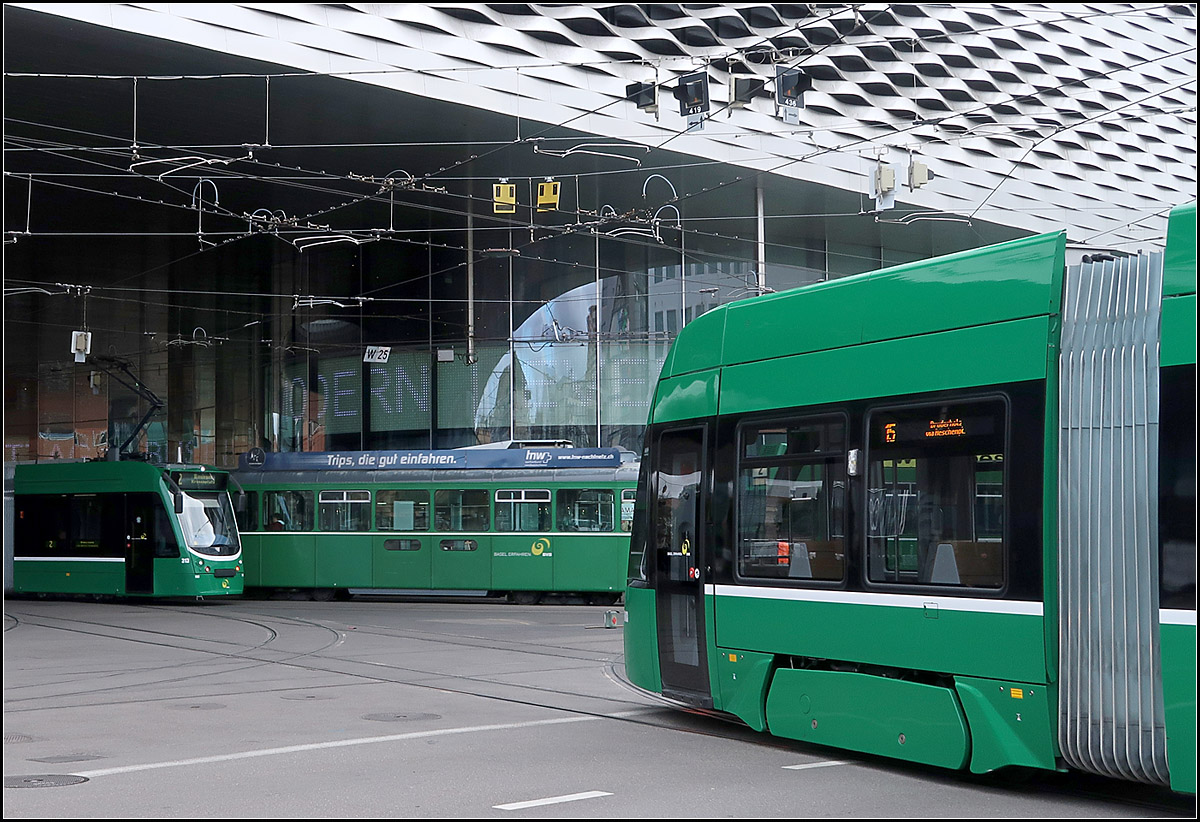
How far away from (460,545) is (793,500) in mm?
17045

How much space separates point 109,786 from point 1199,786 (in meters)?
5.96

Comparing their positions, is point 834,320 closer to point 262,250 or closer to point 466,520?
point 466,520

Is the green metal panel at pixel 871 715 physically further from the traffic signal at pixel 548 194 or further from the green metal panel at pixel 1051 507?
the traffic signal at pixel 548 194

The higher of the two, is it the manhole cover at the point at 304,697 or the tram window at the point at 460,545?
the tram window at the point at 460,545

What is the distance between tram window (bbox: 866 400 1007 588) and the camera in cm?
722

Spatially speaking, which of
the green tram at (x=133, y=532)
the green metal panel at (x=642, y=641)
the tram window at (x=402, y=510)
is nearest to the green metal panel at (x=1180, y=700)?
the green metal panel at (x=642, y=641)

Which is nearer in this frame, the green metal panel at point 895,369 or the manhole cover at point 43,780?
the green metal panel at point 895,369

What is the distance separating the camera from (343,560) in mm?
26219

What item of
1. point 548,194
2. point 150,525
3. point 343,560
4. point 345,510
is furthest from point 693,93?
point 150,525

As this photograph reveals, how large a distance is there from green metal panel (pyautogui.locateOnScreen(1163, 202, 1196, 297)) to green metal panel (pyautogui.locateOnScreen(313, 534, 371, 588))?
2125 centimetres

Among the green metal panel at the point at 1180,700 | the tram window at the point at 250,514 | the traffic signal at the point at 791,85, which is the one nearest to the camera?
the green metal panel at the point at 1180,700

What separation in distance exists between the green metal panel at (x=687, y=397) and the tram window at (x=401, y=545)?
51.7 feet

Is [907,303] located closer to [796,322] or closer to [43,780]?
[796,322]

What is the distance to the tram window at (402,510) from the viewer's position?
2539cm
